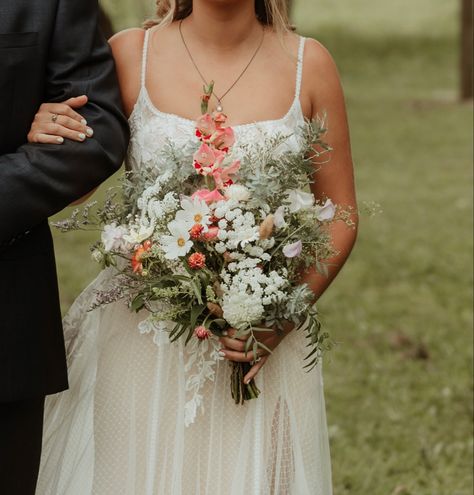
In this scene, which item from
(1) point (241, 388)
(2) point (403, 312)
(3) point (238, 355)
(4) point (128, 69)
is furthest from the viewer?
(2) point (403, 312)

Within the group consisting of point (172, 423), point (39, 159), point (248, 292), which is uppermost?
point (39, 159)

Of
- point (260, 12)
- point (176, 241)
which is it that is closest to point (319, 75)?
point (260, 12)

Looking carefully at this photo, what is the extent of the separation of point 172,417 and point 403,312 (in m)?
4.57

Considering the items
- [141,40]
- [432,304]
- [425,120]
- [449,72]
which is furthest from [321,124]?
[449,72]

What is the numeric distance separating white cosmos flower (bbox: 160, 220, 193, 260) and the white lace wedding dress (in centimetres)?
44

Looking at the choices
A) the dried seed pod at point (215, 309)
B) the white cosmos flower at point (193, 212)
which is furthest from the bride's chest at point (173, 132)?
the dried seed pod at point (215, 309)

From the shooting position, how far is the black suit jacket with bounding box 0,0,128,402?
3.08m

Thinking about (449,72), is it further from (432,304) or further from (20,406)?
(20,406)

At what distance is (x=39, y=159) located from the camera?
3.08 metres

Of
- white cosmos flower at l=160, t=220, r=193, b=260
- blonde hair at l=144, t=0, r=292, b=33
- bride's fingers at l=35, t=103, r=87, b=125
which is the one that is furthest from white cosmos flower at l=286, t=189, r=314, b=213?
blonde hair at l=144, t=0, r=292, b=33

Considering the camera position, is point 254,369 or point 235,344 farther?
point 254,369

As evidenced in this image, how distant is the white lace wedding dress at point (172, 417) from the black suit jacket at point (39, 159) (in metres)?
0.23

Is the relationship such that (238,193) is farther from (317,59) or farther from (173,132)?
(317,59)

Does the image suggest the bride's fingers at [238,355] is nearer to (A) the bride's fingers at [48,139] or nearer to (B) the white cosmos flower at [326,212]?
(B) the white cosmos flower at [326,212]
